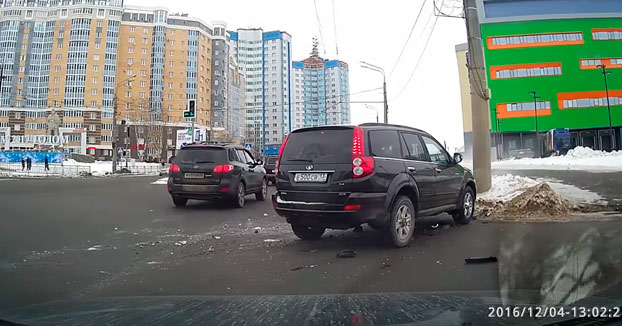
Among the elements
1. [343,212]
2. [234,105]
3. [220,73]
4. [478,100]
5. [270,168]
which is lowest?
[343,212]

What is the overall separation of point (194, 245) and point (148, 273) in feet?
4.92

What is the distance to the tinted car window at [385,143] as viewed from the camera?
5.28 meters

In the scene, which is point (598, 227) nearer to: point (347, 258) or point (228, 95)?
point (347, 258)

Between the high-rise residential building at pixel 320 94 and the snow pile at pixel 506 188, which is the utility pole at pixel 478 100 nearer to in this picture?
the snow pile at pixel 506 188

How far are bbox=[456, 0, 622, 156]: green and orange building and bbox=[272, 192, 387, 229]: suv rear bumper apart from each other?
122 feet

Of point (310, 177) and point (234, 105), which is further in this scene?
point (234, 105)

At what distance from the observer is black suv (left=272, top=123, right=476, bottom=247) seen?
501cm

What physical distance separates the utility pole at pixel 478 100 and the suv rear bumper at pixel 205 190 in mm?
6381

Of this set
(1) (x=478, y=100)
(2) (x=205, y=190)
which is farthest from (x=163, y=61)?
(1) (x=478, y=100)

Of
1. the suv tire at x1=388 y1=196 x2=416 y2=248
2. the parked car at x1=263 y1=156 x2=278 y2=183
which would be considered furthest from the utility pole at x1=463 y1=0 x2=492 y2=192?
the parked car at x1=263 y1=156 x2=278 y2=183

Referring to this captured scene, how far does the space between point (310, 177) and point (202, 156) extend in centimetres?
546

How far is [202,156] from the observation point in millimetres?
9984

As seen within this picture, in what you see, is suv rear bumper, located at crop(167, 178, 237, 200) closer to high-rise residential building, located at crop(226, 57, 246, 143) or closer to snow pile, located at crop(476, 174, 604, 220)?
snow pile, located at crop(476, 174, 604, 220)

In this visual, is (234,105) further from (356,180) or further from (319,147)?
(356,180)
